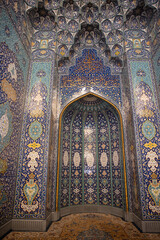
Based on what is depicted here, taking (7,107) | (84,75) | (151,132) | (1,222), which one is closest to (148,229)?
(151,132)

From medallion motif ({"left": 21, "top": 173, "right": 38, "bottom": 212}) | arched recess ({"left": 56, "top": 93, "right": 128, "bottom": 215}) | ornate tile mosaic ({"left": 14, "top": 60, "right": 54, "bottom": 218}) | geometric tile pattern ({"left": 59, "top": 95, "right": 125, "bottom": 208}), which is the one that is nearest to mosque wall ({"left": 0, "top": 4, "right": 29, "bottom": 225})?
ornate tile mosaic ({"left": 14, "top": 60, "right": 54, "bottom": 218})

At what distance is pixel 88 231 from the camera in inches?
152

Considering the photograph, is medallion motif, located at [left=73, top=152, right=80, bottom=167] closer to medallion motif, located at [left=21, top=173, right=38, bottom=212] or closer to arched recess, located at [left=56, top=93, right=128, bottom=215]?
arched recess, located at [left=56, top=93, right=128, bottom=215]

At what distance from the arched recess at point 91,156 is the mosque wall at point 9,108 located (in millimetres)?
1642

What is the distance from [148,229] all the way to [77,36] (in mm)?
6580

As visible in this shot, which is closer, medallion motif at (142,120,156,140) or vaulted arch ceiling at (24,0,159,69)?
medallion motif at (142,120,156,140)

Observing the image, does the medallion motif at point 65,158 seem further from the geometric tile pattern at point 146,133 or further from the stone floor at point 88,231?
the geometric tile pattern at point 146,133

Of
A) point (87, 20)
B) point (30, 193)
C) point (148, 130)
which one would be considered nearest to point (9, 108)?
point (30, 193)

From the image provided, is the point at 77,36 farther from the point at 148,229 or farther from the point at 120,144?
the point at 148,229

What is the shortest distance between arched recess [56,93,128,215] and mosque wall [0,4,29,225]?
1.64 m

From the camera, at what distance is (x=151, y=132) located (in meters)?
4.59

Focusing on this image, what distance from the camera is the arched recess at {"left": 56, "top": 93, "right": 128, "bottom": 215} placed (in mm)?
5637

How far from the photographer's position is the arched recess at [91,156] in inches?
222

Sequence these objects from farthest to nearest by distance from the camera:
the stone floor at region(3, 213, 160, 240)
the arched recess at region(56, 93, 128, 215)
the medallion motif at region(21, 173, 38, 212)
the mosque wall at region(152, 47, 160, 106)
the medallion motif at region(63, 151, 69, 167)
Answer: the medallion motif at region(63, 151, 69, 167)
the arched recess at region(56, 93, 128, 215)
the mosque wall at region(152, 47, 160, 106)
the medallion motif at region(21, 173, 38, 212)
the stone floor at region(3, 213, 160, 240)
